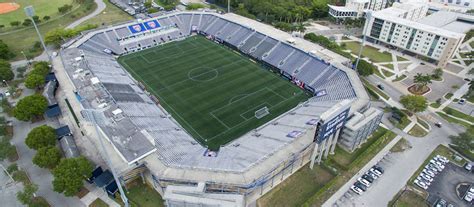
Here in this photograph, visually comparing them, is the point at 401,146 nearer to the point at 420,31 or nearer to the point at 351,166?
the point at 351,166

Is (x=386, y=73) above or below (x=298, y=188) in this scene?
above

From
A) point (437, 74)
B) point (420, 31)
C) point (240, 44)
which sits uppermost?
point (420, 31)

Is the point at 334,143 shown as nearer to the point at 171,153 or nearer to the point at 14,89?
the point at 171,153

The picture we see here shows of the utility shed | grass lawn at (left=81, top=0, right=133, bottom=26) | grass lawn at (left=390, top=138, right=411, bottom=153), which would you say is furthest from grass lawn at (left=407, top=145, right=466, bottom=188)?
grass lawn at (left=81, top=0, right=133, bottom=26)

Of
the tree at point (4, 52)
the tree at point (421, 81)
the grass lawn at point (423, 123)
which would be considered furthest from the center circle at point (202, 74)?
the tree at point (4, 52)

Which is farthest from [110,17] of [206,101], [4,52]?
[206,101]

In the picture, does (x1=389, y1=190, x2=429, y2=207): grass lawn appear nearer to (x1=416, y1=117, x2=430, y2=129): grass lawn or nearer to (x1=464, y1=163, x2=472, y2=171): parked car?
(x1=464, y1=163, x2=472, y2=171): parked car
